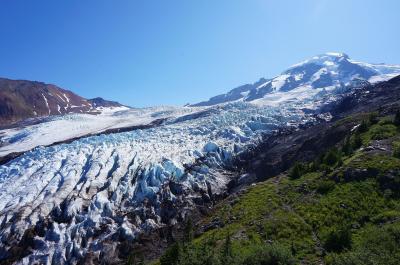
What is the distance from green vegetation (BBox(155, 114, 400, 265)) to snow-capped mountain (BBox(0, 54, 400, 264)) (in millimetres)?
14638

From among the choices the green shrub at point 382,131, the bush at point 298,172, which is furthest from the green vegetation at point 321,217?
the green shrub at point 382,131

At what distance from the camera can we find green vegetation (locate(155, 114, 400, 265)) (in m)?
31.7

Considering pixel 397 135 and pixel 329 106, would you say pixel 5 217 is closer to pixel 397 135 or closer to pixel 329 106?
pixel 397 135

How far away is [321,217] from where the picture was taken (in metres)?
41.8

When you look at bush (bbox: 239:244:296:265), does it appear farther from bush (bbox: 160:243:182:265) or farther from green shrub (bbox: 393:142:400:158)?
green shrub (bbox: 393:142:400:158)

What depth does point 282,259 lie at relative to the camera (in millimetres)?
30906

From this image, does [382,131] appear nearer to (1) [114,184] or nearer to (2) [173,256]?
(2) [173,256]

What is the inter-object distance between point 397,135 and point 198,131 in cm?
5131

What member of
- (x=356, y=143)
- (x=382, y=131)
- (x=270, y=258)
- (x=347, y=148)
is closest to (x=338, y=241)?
(x=270, y=258)

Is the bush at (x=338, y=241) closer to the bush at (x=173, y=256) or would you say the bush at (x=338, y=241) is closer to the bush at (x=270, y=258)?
the bush at (x=270, y=258)

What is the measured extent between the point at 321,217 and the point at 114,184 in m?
41.0

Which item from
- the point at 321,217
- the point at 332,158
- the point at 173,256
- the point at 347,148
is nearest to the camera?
the point at 173,256

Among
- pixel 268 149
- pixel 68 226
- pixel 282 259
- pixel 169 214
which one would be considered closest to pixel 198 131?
pixel 268 149

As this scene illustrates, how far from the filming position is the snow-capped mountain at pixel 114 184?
5897 cm
